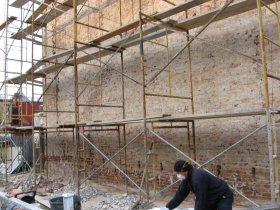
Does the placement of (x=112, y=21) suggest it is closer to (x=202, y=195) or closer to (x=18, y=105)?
(x=18, y=105)

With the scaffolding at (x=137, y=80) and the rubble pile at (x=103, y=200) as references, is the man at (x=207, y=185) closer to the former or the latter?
the scaffolding at (x=137, y=80)

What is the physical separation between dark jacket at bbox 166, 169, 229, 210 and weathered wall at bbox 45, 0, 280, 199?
9.52 feet

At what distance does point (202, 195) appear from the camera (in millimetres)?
4211

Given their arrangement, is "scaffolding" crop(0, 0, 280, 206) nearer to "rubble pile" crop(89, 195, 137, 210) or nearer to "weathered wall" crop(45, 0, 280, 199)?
"weathered wall" crop(45, 0, 280, 199)

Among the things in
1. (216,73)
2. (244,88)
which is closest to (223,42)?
(216,73)

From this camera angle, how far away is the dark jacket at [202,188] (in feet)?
13.8

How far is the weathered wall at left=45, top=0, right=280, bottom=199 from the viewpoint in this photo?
7.22m

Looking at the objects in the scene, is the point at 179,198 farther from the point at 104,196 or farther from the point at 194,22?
the point at 104,196

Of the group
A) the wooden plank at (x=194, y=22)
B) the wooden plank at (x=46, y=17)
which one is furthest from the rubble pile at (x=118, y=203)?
the wooden plank at (x=46, y=17)

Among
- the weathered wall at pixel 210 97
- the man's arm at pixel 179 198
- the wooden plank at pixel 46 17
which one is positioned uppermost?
the wooden plank at pixel 46 17

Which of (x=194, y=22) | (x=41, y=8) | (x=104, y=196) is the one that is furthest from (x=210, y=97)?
(x=41, y=8)

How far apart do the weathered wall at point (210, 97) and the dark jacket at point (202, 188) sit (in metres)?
2.90

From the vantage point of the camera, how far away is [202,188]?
13.9 feet

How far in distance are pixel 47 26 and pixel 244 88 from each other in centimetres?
993
